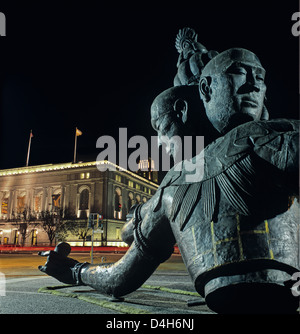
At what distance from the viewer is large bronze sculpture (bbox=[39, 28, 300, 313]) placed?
1475 millimetres

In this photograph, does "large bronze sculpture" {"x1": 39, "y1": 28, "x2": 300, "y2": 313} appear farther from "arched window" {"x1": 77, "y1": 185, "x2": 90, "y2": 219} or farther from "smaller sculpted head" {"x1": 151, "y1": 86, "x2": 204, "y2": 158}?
"arched window" {"x1": 77, "y1": 185, "x2": 90, "y2": 219}

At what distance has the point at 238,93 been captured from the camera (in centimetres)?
186

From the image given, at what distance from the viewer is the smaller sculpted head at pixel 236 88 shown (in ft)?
6.12

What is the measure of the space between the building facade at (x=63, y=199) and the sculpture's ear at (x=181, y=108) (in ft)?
133

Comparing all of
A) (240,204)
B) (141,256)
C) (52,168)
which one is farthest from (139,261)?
(52,168)

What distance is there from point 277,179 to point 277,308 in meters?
0.66

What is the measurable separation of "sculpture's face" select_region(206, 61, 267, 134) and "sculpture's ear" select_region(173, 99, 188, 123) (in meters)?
0.32

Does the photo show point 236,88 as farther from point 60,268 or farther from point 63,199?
point 63,199

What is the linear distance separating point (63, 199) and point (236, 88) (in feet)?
148

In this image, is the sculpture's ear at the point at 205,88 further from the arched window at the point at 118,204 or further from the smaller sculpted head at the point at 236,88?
the arched window at the point at 118,204
